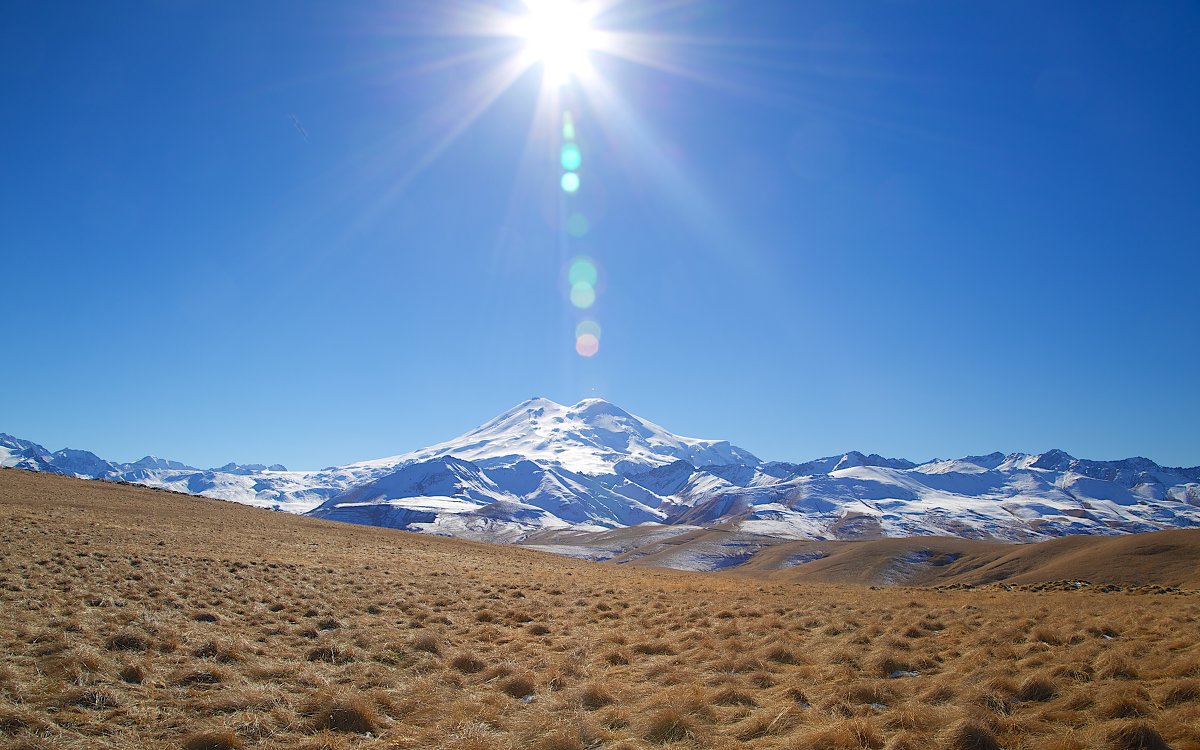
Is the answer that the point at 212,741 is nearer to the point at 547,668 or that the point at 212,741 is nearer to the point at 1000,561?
the point at 547,668

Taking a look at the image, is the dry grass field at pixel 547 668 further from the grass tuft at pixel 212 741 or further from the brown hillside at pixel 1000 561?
the brown hillside at pixel 1000 561

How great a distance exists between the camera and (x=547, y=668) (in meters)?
11.3

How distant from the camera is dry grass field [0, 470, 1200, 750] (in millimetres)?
7555

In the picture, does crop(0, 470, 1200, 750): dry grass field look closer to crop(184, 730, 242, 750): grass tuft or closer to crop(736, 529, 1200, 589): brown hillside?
crop(184, 730, 242, 750): grass tuft

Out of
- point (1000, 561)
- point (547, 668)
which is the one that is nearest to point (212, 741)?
point (547, 668)

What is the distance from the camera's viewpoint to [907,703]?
8.48 m

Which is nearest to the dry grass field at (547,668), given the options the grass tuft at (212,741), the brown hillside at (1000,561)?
the grass tuft at (212,741)

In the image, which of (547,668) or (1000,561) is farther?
(1000,561)

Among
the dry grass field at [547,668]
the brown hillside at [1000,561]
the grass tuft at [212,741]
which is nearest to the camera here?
the grass tuft at [212,741]

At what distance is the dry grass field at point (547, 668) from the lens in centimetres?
755

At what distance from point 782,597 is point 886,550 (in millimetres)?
125073

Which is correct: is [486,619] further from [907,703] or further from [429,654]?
[907,703]

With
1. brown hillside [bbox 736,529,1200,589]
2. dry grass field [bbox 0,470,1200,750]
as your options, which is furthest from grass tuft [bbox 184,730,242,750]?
brown hillside [bbox 736,529,1200,589]

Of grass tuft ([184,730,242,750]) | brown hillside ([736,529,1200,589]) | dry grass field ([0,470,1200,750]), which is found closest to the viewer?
grass tuft ([184,730,242,750])
